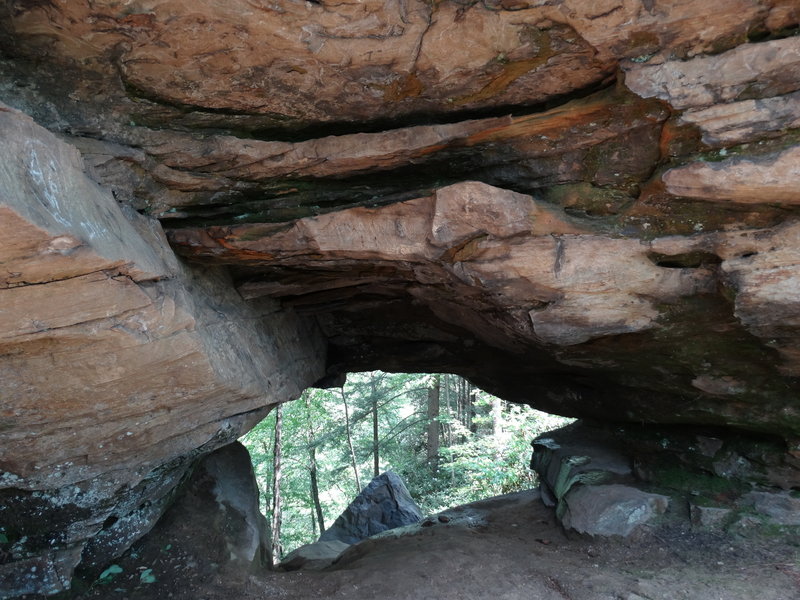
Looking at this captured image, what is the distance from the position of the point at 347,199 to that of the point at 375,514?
9074 mm

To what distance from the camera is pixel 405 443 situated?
22.5m

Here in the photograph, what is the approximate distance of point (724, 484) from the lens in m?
7.73

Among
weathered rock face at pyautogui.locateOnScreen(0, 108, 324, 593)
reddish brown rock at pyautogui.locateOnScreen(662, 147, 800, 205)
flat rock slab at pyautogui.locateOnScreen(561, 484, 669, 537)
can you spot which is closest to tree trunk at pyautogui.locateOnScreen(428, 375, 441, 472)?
flat rock slab at pyautogui.locateOnScreen(561, 484, 669, 537)

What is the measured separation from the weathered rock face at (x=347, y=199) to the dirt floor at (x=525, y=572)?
37.4 inches

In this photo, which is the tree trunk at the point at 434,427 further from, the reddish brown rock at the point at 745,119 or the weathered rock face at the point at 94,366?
the reddish brown rock at the point at 745,119

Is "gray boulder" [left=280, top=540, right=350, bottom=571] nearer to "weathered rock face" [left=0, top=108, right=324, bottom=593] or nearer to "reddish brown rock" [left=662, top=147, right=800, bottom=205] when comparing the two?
"weathered rock face" [left=0, top=108, right=324, bottom=593]

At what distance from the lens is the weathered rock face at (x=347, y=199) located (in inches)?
181

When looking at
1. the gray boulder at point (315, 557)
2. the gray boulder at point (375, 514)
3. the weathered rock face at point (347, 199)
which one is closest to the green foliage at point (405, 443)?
the gray boulder at point (375, 514)

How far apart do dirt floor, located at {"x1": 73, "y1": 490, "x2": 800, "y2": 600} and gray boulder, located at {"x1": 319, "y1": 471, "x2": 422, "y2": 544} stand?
413 cm

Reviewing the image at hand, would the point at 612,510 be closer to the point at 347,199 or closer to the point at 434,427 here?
the point at 347,199

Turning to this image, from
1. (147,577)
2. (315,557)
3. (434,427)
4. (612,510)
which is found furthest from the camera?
(434,427)

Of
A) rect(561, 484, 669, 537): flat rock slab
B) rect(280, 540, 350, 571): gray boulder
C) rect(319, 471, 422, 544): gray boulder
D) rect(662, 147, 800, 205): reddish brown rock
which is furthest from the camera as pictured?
rect(319, 471, 422, 544): gray boulder

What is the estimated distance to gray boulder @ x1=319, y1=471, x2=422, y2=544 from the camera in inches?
500

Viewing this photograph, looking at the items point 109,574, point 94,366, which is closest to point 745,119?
point 94,366
